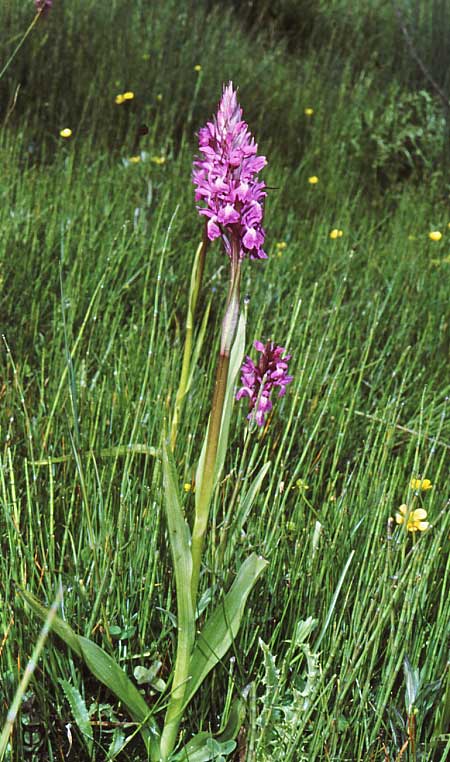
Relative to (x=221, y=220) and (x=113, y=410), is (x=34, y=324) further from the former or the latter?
(x=221, y=220)

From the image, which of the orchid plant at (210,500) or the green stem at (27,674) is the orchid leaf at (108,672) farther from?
the green stem at (27,674)

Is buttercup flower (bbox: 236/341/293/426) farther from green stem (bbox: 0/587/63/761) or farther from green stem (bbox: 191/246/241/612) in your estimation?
green stem (bbox: 0/587/63/761)

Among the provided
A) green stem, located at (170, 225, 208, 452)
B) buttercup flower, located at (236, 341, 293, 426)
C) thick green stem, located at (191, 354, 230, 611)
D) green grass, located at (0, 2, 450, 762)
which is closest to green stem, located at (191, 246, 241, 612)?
thick green stem, located at (191, 354, 230, 611)

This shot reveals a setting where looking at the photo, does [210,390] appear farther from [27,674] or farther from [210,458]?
[27,674]

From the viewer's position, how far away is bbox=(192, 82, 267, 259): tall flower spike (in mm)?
696

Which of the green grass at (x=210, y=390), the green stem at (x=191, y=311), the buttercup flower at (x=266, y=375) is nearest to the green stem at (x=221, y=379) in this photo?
the green grass at (x=210, y=390)

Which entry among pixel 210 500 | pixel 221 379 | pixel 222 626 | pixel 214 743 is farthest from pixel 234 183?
pixel 214 743

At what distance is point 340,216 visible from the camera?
2.37 metres

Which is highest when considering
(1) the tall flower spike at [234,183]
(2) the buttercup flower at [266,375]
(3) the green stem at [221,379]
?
(1) the tall flower spike at [234,183]

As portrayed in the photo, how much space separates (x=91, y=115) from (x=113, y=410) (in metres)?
1.77

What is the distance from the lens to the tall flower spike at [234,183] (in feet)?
2.28

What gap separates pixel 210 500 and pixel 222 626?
138mm

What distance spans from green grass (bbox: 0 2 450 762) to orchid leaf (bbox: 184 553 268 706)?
5cm

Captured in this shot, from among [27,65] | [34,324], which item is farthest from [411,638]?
[27,65]
